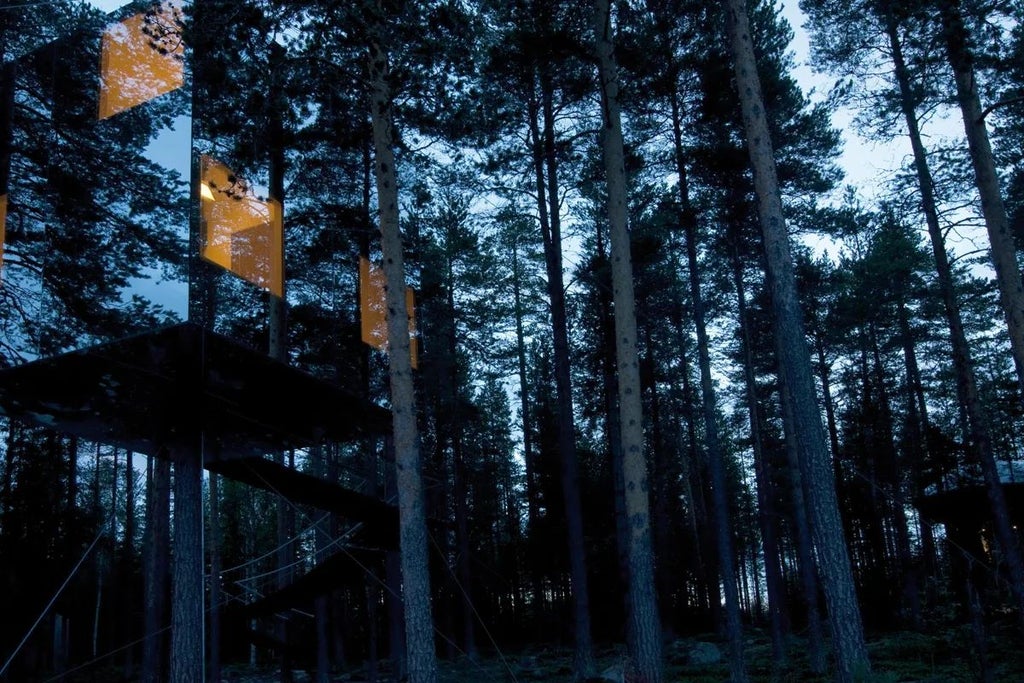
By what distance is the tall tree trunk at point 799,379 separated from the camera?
27.0 feet

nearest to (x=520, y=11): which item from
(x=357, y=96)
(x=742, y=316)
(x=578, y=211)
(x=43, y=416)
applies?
(x=357, y=96)

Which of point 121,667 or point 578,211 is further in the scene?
point 578,211

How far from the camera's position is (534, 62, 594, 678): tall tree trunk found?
15.0 meters

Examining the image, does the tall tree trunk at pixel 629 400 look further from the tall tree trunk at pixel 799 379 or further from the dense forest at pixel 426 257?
the tall tree trunk at pixel 799 379

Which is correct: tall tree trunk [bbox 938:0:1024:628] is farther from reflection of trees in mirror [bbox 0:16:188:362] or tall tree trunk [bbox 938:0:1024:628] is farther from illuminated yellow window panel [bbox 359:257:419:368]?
reflection of trees in mirror [bbox 0:16:188:362]

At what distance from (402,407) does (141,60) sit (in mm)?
4840

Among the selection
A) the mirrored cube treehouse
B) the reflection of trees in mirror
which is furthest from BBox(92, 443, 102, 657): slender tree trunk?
the reflection of trees in mirror

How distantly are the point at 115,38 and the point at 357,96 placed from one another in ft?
9.90

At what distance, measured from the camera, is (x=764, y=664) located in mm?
18703

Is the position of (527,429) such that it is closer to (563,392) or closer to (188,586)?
(563,392)

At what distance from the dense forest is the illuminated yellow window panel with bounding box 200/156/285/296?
0.19ft

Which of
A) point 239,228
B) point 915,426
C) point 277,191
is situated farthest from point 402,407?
point 915,426

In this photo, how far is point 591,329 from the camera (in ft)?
84.3

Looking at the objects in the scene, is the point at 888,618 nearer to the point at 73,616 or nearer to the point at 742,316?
the point at 742,316
